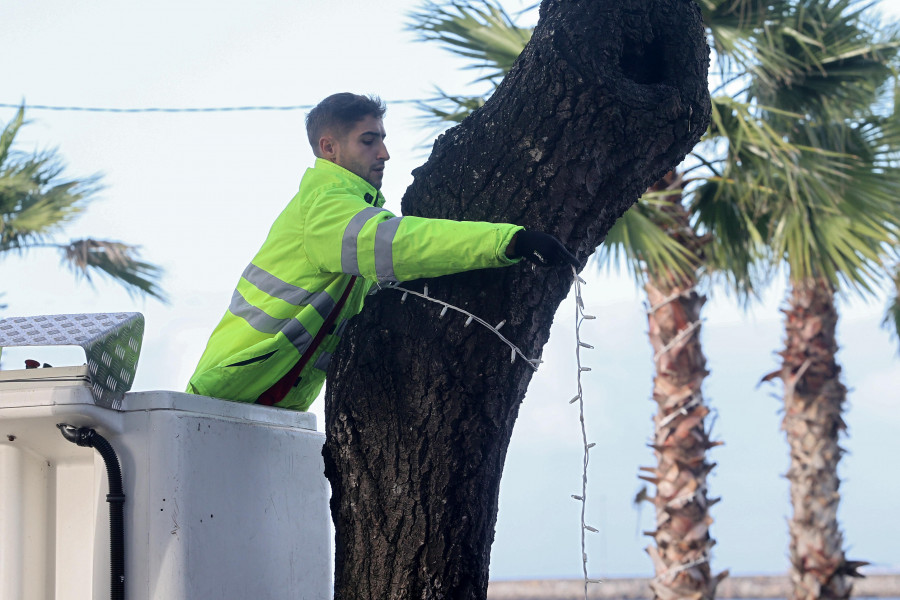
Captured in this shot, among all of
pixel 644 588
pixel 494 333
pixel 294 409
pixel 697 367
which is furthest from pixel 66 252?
pixel 644 588

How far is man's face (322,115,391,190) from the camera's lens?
2.54 m

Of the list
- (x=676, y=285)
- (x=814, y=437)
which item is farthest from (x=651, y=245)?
(x=814, y=437)

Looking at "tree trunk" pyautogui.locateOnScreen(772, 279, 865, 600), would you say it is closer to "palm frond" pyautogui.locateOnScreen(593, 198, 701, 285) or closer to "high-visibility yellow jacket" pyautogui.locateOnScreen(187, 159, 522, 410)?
"palm frond" pyautogui.locateOnScreen(593, 198, 701, 285)

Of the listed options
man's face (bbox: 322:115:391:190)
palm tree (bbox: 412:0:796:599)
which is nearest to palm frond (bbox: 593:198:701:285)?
palm tree (bbox: 412:0:796:599)

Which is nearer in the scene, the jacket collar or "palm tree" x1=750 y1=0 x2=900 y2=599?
the jacket collar

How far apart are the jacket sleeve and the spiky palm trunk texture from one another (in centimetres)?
481

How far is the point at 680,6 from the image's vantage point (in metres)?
2.37

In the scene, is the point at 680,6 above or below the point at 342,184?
above

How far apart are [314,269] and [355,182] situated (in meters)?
0.28

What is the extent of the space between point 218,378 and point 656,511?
16.1ft

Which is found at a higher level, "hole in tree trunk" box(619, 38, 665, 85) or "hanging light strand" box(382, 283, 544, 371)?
"hole in tree trunk" box(619, 38, 665, 85)

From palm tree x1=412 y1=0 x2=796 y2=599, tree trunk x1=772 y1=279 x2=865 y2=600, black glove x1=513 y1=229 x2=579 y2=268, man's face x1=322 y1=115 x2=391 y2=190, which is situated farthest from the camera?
tree trunk x1=772 y1=279 x2=865 y2=600

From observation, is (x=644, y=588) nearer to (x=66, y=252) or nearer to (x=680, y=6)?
(x=66, y=252)

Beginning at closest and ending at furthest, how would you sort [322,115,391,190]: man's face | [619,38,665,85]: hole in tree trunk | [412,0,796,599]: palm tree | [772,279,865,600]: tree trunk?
1. [619,38,665,85]: hole in tree trunk
2. [322,115,391,190]: man's face
3. [412,0,796,599]: palm tree
4. [772,279,865,600]: tree trunk
